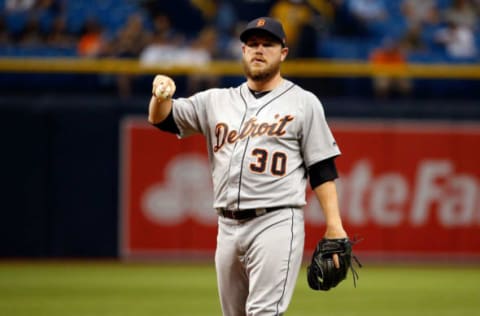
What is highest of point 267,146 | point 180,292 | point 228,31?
point 228,31

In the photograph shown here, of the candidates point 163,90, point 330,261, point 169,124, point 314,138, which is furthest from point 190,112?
point 330,261

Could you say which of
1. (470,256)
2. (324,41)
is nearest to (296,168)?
(470,256)

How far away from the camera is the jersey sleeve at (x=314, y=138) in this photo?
510 cm

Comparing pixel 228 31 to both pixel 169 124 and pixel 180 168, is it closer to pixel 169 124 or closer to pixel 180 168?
pixel 180 168

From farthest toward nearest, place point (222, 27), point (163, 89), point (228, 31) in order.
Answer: point (222, 27), point (228, 31), point (163, 89)

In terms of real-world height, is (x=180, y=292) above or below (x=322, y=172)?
below

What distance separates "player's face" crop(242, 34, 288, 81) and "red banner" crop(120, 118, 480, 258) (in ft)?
24.8

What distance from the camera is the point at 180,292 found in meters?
10.1

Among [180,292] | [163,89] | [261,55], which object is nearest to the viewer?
[163,89]

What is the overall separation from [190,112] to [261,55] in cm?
52

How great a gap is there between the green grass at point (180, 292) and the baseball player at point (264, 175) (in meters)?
3.51

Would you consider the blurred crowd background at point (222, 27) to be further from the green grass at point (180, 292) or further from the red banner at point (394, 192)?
the green grass at point (180, 292)

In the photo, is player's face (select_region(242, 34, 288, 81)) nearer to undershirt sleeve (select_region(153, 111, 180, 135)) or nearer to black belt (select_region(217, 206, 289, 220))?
undershirt sleeve (select_region(153, 111, 180, 135))

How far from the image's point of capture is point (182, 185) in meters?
12.6
